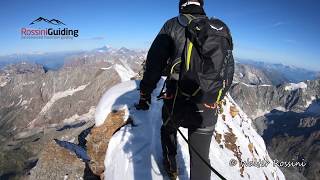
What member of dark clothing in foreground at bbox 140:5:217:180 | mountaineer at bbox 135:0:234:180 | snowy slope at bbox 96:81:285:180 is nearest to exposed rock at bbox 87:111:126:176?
snowy slope at bbox 96:81:285:180

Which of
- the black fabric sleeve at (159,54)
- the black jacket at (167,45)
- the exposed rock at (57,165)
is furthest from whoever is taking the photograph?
the exposed rock at (57,165)

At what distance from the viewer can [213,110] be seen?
834 centimetres

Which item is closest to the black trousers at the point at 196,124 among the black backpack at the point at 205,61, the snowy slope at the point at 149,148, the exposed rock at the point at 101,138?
the black backpack at the point at 205,61

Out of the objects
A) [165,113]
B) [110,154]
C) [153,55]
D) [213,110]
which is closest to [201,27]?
[153,55]

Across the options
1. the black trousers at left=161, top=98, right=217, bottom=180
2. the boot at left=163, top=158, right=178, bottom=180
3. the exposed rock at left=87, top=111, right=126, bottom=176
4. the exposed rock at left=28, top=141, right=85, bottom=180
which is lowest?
the exposed rock at left=28, top=141, right=85, bottom=180

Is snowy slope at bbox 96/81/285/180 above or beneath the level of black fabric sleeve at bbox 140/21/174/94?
beneath

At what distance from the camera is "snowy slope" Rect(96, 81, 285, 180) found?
1213 cm

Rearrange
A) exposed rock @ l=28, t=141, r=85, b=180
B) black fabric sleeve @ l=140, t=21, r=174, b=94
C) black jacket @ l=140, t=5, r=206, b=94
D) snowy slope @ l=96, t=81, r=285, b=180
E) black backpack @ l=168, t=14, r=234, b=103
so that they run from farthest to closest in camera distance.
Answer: exposed rock @ l=28, t=141, r=85, b=180 → snowy slope @ l=96, t=81, r=285, b=180 → black fabric sleeve @ l=140, t=21, r=174, b=94 → black jacket @ l=140, t=5, r=206, b=94 → black backpack @ l=168, t=14, r=234, b=103

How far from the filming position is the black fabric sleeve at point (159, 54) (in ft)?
26.5

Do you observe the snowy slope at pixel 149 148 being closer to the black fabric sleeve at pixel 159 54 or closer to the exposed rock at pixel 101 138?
the exposed rock at pixel 101 138

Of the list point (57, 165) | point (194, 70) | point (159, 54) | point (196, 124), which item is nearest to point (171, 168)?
point (196, 124)

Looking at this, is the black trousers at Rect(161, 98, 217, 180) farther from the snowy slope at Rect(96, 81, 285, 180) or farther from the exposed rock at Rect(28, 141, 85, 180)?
the exposed rock at Rect(28, 141, 85, 180)

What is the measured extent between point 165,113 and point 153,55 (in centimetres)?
205

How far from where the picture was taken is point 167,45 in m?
8.05
